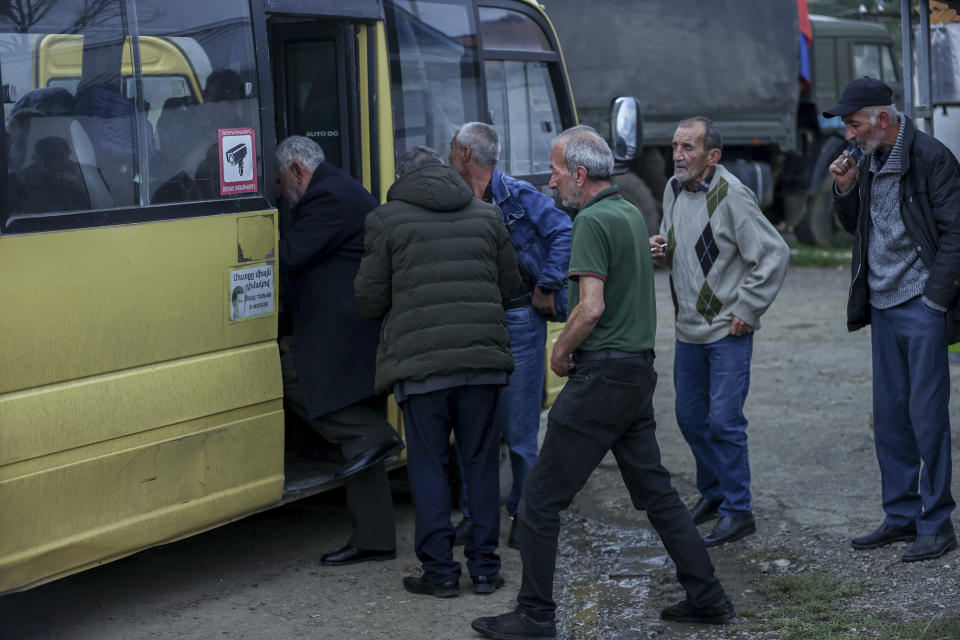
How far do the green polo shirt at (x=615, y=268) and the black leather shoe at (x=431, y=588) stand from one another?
1170 mm

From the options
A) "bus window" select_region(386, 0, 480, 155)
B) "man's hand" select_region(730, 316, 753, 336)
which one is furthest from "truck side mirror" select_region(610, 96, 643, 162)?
"man's hand" select_region(730, 316, 753, 336)

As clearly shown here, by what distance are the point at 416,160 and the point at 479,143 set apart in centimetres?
→ 52

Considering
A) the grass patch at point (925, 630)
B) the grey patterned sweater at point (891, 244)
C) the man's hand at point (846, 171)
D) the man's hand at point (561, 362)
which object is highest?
the man's hand at point (846, 171)

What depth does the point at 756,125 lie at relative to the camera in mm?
17359

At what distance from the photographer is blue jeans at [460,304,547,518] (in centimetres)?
553

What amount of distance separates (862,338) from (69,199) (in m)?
8.39

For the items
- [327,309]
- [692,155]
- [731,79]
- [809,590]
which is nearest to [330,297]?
[327,309]

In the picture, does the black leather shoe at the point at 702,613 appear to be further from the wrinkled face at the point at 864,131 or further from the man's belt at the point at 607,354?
the wrinkled face at the point at 864,131

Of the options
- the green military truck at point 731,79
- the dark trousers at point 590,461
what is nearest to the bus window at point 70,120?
the dark trousers at point 590,461

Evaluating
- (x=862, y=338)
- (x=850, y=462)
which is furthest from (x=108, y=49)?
(x=862, y=338)

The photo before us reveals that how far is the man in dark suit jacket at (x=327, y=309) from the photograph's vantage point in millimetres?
5074

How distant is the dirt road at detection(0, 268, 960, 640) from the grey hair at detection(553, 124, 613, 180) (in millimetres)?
1619

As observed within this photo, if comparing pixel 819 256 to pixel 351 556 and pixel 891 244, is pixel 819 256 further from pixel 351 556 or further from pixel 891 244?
pixel 351 556

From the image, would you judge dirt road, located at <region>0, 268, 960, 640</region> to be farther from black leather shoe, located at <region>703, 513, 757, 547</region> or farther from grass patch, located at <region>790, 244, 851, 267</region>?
grass patch, located at <region>790, 244, 851, 267</region>
